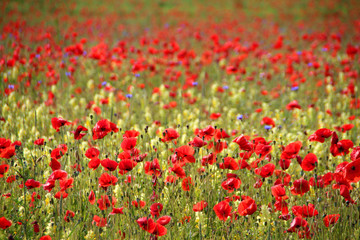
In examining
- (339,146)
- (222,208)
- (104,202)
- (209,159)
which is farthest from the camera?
(209,159)

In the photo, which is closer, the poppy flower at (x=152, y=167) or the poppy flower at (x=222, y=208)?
the poppy flower at (x=222, y=208)

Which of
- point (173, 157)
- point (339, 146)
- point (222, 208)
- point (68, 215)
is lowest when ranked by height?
point (68, 215)

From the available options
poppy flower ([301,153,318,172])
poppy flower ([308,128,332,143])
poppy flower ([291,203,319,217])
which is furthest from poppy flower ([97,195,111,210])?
poppy flower ([308,128,332,143])

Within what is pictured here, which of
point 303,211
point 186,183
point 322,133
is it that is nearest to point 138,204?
point 186,183

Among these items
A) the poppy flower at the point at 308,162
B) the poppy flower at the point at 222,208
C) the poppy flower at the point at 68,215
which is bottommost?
the poppy flower at the point at 68,215

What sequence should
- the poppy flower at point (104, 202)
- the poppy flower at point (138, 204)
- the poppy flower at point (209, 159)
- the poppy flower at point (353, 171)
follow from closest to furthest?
the poppy flower at point (353, 171), the poppy flower at point (104, 202), the poppy flower at point (138, 204), the poppy flower at point (209, 159)

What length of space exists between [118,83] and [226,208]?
3.72 metres

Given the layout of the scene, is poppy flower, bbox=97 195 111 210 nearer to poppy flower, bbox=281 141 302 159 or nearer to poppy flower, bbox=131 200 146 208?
poppy flower, bbox=131 200 146 208

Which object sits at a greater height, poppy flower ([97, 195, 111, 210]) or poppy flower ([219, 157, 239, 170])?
poppy flower ([219, 157, 239, 170])

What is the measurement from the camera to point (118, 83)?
5.18 metres

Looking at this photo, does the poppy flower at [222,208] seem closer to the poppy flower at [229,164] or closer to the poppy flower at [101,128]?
the poppy flower at [229,164]

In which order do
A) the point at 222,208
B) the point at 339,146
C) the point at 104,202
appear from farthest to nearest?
1. the point at 339,146
2. the point at 104,202
3. the point at 222,208

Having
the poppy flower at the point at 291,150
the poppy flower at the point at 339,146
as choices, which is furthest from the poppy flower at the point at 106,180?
the poppy flower at the point at 339,146

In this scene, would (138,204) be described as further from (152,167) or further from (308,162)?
(308,162)
